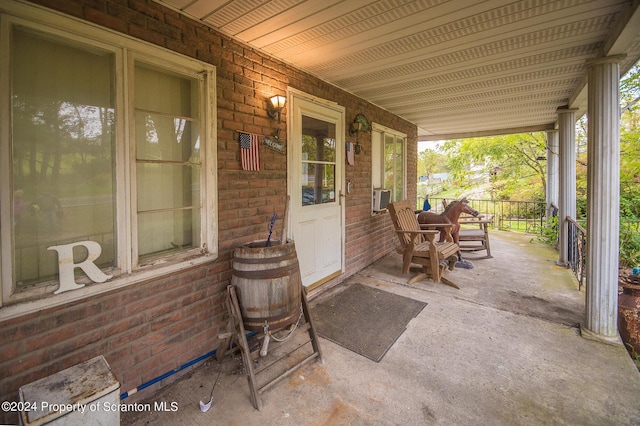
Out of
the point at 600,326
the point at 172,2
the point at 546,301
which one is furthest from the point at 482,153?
the point at 172,2

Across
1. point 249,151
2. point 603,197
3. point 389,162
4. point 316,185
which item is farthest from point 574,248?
point 249,151

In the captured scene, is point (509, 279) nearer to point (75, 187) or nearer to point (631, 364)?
point (631, 364)

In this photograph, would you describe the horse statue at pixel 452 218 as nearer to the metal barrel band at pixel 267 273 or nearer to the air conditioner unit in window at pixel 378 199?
the air conditioner unit in window at pixel 378 199

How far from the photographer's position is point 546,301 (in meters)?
3.27

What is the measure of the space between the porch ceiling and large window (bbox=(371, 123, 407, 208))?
0.95m

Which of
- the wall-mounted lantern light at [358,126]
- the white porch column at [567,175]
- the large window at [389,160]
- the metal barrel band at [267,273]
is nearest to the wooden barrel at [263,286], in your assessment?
the metal barrel band at [267,273]

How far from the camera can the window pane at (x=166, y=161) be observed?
198 centimetres

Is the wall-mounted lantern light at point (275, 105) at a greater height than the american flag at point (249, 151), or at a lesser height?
greater

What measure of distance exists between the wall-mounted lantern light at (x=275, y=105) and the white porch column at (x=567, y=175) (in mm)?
4527

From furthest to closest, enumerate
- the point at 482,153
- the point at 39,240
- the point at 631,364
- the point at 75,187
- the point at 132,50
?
the point at 482,153 < the point at 631,364 < the point at 132,50 < the point at 75,187 < the point at 39,240

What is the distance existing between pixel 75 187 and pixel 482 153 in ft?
34.8

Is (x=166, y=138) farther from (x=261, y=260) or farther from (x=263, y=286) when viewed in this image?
(x=263, y=286)

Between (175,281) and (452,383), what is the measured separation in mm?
2060

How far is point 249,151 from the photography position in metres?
2.54
